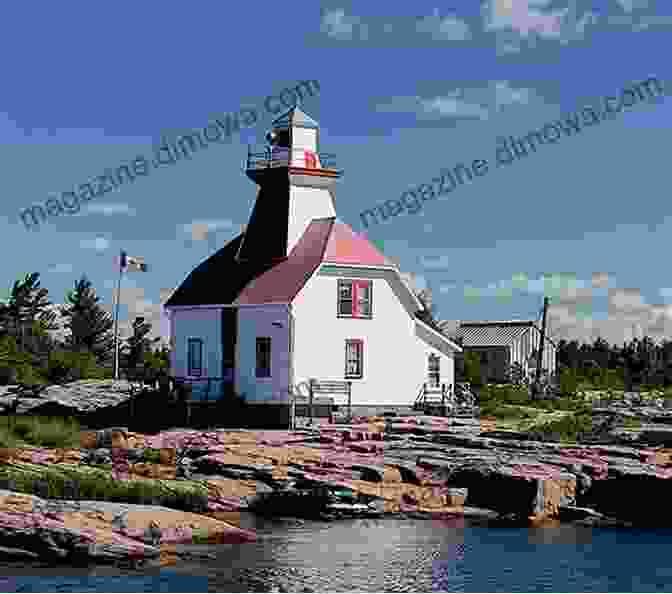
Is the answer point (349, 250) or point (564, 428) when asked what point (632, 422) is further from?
point (349, 250)

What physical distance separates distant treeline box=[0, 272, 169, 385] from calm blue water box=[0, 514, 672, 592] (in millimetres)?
31401

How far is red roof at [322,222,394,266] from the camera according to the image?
1844 inches

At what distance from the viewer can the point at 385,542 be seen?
27.4 meters

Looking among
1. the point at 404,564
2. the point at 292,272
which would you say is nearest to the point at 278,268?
the point at 292,272

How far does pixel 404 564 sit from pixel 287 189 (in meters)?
25.5

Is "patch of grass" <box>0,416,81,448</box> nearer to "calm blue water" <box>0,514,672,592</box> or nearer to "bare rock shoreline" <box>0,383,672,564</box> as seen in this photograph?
"bare rock shoreline" <box>0,383,672,564</box>

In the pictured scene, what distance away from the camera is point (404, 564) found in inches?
978

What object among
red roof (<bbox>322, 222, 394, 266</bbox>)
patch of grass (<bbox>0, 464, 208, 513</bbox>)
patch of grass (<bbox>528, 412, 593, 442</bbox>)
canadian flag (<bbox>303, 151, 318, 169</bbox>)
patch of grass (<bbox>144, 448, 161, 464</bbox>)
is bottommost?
patch of grass (<bbox>0, 464, 208, 513</bbox>)

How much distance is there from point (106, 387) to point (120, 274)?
9775mm

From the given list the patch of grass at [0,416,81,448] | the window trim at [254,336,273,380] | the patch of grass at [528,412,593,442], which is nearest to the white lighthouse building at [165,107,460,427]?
the window trim at [254,336,273,380]

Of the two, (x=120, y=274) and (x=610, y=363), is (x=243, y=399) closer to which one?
(x=120, y=274)

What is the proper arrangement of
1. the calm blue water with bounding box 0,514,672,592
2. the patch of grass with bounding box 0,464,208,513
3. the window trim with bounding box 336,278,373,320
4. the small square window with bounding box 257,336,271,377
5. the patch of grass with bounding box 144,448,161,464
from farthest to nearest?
the window trim with bounding box 336,278,373,320 → the small square window with bounding box 257,336,271,377 → the patch of grass with bounding box 144,448,161,464 → the patch of grass with bounding box 0,464,208,513 → the calm blue water with bounding box 0,514,672,592

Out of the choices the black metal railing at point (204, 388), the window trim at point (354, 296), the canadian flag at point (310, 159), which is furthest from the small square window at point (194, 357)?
the canadian flag at point (310, 159)

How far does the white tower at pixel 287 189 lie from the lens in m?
48.5
